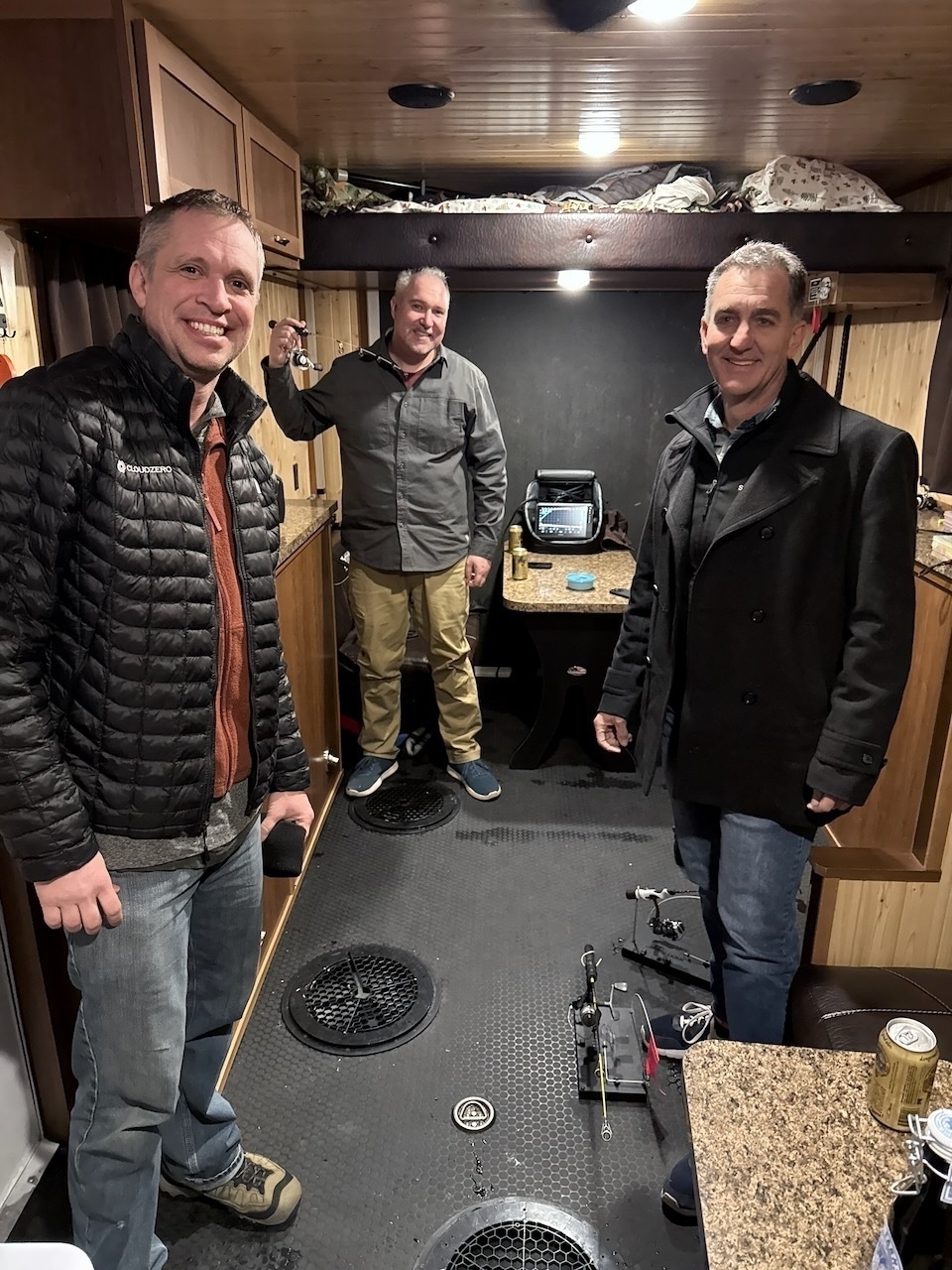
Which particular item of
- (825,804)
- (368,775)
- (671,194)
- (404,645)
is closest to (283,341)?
(404,645)

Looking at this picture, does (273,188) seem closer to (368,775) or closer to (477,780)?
(368,775)

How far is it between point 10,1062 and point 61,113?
6.00ft

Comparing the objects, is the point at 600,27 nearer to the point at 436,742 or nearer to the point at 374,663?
the point at 374,663

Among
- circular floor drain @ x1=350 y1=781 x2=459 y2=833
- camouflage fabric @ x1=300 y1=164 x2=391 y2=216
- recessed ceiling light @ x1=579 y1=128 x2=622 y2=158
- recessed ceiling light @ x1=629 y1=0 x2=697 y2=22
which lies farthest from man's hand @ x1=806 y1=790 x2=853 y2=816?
camouflage fabric @ x1=300 y1=164 x2=391 y2=216

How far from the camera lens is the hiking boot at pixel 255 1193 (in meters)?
1.65

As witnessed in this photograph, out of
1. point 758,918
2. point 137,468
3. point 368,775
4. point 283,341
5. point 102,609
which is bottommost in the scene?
point 368,775

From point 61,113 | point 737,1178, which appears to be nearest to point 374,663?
point 61,113

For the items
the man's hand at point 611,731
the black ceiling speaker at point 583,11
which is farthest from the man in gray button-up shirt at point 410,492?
the man's hand at point 611,731

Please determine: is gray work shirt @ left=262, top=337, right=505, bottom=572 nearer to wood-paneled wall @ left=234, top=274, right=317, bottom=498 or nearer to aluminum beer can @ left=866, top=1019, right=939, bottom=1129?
wood-paneled wall @ left=234, top=274, right=317, bottom=498

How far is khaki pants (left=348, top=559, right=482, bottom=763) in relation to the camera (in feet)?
10.4

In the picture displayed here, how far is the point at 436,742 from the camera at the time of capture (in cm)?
370

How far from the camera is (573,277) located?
3.27 metres

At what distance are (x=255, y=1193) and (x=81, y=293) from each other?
1848mm

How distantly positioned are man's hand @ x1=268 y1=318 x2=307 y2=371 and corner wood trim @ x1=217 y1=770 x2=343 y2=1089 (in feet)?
4.97
